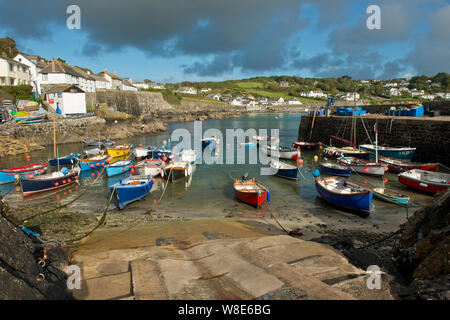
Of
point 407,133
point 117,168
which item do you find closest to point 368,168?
point 407,133

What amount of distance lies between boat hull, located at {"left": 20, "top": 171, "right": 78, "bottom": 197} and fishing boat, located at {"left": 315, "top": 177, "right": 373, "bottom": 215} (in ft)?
57.2

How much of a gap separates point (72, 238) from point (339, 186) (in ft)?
48.4

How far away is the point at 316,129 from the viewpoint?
144 ft

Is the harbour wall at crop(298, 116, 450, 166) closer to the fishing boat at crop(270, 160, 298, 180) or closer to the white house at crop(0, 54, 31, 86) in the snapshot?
the fishing boat at crop(270, 160, 298, 180)

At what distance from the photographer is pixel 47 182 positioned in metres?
18.3

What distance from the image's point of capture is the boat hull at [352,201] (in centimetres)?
1438

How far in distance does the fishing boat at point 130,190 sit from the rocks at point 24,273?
9443 mm

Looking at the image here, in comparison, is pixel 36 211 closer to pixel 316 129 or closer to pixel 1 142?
pixel 1 142

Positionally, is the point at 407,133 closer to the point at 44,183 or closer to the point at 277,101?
the point at 44,183

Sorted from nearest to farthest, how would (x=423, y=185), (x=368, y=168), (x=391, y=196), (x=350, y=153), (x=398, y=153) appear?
(x=391, y=196)
(x=423, y=185)
(x=368, y=168)
(x=398, y=153)
(x=350, y=153)

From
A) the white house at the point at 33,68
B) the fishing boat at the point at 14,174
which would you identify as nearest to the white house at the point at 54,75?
the white house at the point at 33,68

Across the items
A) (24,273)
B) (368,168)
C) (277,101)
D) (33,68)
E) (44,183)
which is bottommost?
(44,183)

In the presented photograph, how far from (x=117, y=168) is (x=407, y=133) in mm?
28963

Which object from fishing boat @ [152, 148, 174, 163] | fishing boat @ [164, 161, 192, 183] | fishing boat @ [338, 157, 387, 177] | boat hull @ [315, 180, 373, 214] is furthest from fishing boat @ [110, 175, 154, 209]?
fishing boat @ [338, 157, 387, 177]
